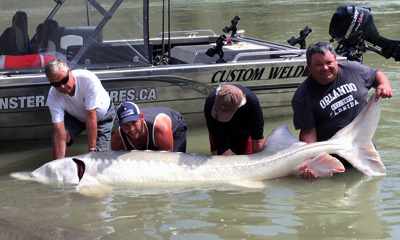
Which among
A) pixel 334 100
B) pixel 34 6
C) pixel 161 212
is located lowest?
pixel 161 212

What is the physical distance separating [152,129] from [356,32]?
304 cm

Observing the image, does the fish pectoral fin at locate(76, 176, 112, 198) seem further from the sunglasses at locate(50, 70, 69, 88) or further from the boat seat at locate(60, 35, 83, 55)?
the boat seat at locate(60, 35, 83, 55)

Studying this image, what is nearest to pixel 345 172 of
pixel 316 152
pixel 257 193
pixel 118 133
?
pixel 316 152

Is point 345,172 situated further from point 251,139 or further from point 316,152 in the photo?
point 251,139

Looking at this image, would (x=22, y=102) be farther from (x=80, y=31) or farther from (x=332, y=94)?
(x=332, y=94)

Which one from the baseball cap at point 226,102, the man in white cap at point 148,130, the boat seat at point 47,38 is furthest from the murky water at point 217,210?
the boat seat at point 47,38

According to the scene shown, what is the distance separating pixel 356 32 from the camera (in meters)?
7.12

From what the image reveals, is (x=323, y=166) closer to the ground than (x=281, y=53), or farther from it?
closer to the ground

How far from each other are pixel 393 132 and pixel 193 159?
2.83 meters

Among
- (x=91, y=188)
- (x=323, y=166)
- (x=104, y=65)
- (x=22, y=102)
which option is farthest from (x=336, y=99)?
(x=22, y=102)

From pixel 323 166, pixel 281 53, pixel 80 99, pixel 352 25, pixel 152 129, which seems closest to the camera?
pixel 323 166

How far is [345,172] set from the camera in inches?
215

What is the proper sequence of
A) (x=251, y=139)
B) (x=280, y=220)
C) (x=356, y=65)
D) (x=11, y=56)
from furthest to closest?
(x=11, y=56)
(x=251, y=139)
(x=356, y=65)
(x=280, y=220)

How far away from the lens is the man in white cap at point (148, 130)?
516 cm
